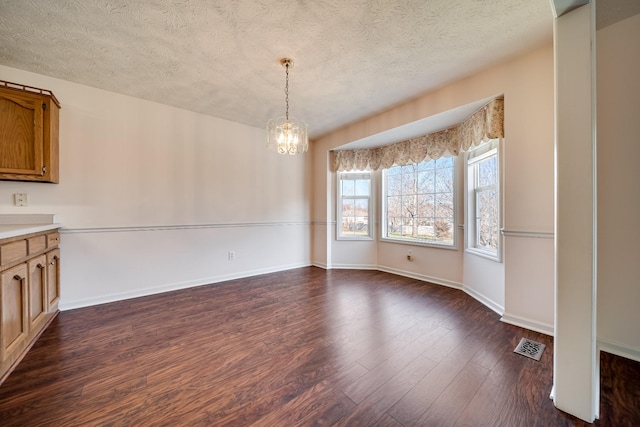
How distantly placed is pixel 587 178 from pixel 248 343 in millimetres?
2463

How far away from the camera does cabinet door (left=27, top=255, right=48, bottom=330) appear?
190 centimetres

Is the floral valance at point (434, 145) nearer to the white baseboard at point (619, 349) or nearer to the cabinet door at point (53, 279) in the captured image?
the white baseboard at point (619, 349)

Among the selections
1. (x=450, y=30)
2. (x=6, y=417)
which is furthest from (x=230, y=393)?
(x=450, y=30)

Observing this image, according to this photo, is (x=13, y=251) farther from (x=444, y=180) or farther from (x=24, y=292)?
(x=444, y=180)

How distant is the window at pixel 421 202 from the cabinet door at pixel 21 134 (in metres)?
4.41

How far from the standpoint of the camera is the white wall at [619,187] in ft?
5.82

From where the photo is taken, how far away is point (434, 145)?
3436 mm

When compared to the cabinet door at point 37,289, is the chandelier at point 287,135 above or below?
above

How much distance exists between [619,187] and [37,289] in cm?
487

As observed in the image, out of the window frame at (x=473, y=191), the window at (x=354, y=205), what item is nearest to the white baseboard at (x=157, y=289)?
the window at (x=354, y=205)

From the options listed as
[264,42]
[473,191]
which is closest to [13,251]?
[264,42]

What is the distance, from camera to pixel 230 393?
1.42 meters

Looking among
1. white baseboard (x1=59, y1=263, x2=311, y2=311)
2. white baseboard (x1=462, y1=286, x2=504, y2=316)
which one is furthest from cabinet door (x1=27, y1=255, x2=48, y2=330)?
white baseboard (x1=462, y1=286, x2=504, y2=316)

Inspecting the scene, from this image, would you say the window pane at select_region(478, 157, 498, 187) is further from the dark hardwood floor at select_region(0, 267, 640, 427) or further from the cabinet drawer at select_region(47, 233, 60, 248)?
the cabinet drawer at select_region(47, 233, 60, 248)
